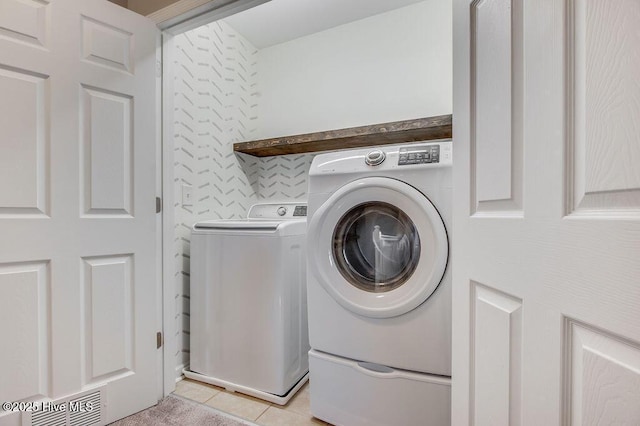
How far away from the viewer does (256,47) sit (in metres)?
2.41

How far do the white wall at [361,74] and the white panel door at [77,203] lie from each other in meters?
1.11

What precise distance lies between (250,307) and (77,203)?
873 mm

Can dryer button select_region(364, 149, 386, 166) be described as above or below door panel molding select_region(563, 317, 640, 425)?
above

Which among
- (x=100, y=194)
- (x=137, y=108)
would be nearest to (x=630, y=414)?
(x=100, y=194)

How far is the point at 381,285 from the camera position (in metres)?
1.24

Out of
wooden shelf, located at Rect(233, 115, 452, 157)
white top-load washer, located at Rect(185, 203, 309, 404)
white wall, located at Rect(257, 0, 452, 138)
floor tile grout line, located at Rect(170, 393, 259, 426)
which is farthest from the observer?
white wall, located at Rect(257, 0, 452, 138)

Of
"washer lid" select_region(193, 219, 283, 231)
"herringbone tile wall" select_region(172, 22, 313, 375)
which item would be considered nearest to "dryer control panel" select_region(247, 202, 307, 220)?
"herringbone tile wall" select_region(172, 22, 313, 375)

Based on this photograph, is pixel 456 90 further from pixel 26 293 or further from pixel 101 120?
pixel 26 293

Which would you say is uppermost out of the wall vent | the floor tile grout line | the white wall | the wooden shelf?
the white wall

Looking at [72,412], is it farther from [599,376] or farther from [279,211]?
[599,376]

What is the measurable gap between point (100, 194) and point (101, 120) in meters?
0.31

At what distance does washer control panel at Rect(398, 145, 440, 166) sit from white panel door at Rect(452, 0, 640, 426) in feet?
1.19

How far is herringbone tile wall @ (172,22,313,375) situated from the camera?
1675 millimetres
